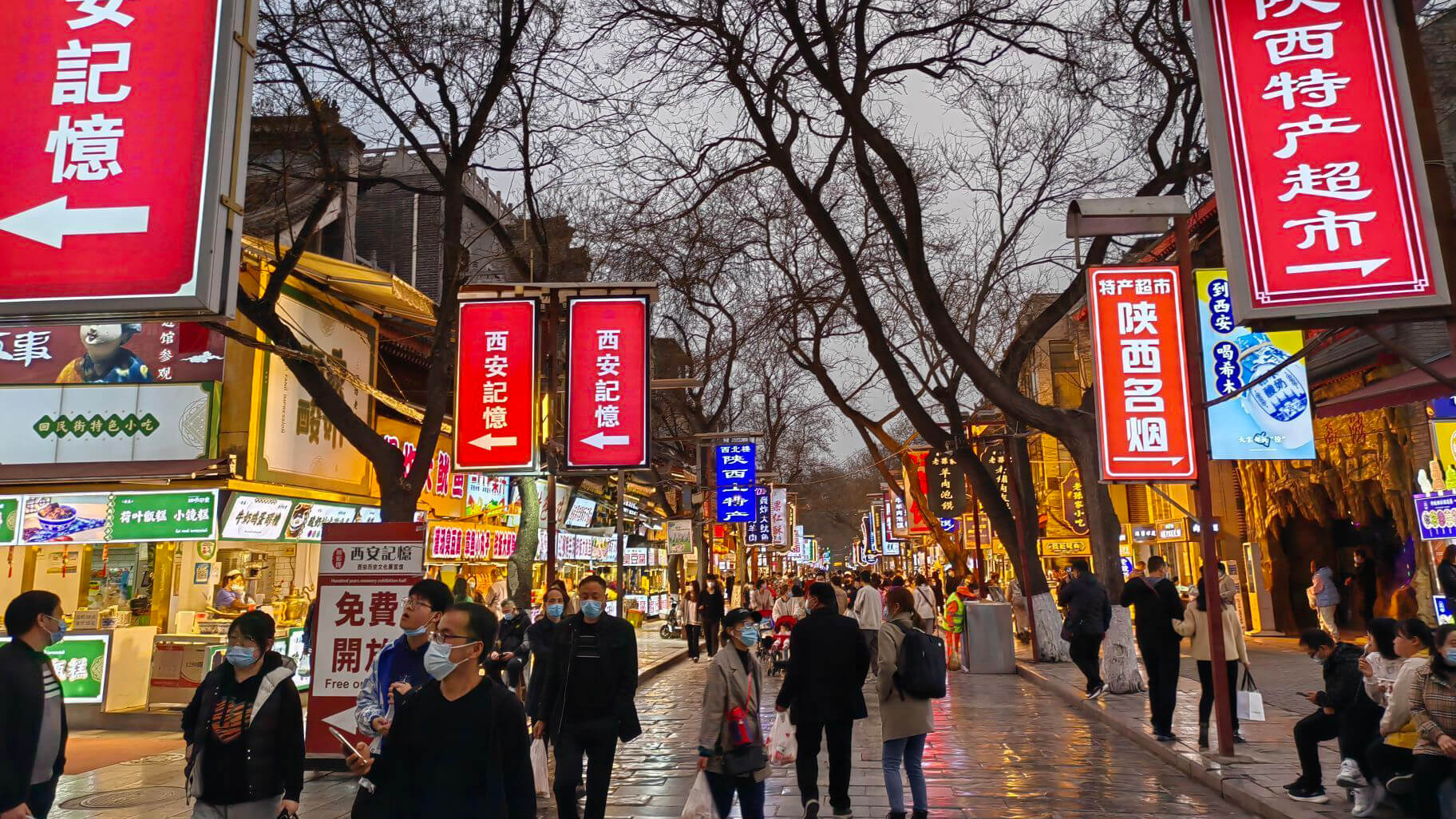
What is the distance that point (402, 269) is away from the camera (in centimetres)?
2891

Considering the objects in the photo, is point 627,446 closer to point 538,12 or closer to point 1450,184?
point 538,12

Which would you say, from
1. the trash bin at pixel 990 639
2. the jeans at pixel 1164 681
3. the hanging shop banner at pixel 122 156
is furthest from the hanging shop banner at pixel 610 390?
the trash bin at pixel 990 639

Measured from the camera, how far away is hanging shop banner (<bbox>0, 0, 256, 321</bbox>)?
5.33 m

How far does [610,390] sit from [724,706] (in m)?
7.37

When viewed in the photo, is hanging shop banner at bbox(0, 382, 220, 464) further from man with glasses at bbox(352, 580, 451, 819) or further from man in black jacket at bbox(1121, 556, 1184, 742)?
man in black jacket at bbox(1121, 556, 1184, 742)

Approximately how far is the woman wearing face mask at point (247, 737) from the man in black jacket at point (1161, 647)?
9.06 m

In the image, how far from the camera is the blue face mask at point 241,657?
5.15 metres

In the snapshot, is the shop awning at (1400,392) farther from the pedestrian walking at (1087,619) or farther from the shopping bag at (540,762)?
the shopping bag at (540,762)

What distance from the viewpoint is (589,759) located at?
22.2 feet

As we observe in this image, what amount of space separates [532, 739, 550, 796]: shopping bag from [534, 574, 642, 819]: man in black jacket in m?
0.96

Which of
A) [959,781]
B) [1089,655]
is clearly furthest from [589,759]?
[1089,655]

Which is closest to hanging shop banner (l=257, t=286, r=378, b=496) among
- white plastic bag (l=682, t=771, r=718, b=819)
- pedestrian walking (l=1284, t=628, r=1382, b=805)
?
white plastic bag (l=682, t=771, r=718, b=819)

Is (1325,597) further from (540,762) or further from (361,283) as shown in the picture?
(361,283)

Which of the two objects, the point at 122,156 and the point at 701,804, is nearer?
the point at 122,156
